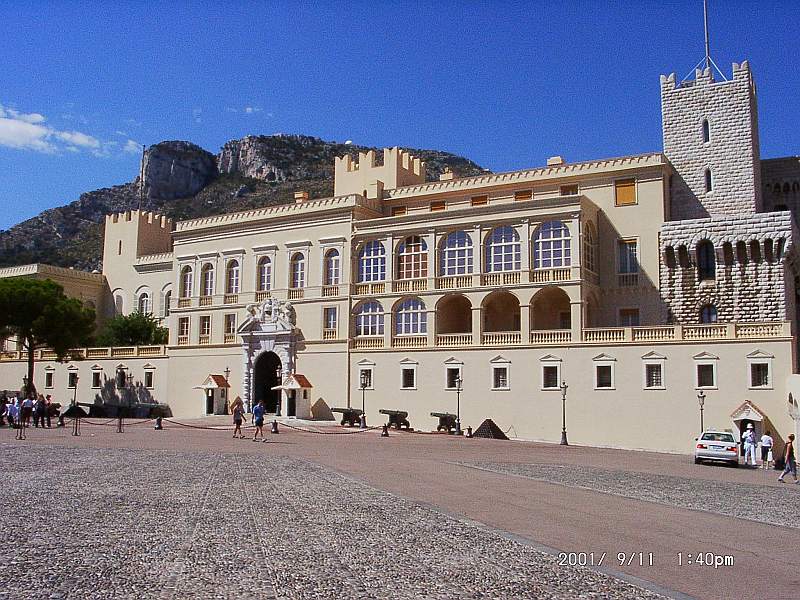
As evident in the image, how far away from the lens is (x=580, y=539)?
12648 millimetres

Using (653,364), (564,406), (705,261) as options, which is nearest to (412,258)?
(564,406)

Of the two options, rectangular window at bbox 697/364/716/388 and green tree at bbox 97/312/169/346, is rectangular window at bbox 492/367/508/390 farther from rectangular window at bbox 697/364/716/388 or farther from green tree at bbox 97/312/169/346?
green tree at bbox 97/312/169/346

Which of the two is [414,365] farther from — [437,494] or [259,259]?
[437,494]

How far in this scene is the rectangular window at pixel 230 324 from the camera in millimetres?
54781

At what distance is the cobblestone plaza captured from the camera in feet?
31.6

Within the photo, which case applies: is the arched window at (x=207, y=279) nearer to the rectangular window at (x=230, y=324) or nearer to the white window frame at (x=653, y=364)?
the rectangular window at (x=230, y=324)

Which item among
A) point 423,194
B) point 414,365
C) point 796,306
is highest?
point 423,194

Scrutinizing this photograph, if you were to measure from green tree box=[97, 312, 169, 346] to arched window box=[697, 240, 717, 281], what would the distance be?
39608mm

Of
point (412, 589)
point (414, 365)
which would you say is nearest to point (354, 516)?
point (412, 589)

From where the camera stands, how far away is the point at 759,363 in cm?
3734

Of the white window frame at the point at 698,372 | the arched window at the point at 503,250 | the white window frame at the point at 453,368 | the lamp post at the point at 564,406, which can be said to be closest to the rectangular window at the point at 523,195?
the arched window at the point at 503,250

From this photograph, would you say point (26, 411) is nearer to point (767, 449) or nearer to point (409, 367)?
point (409, 367)

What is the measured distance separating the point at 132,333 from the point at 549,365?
35132mm

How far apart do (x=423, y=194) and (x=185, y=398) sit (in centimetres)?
2084
